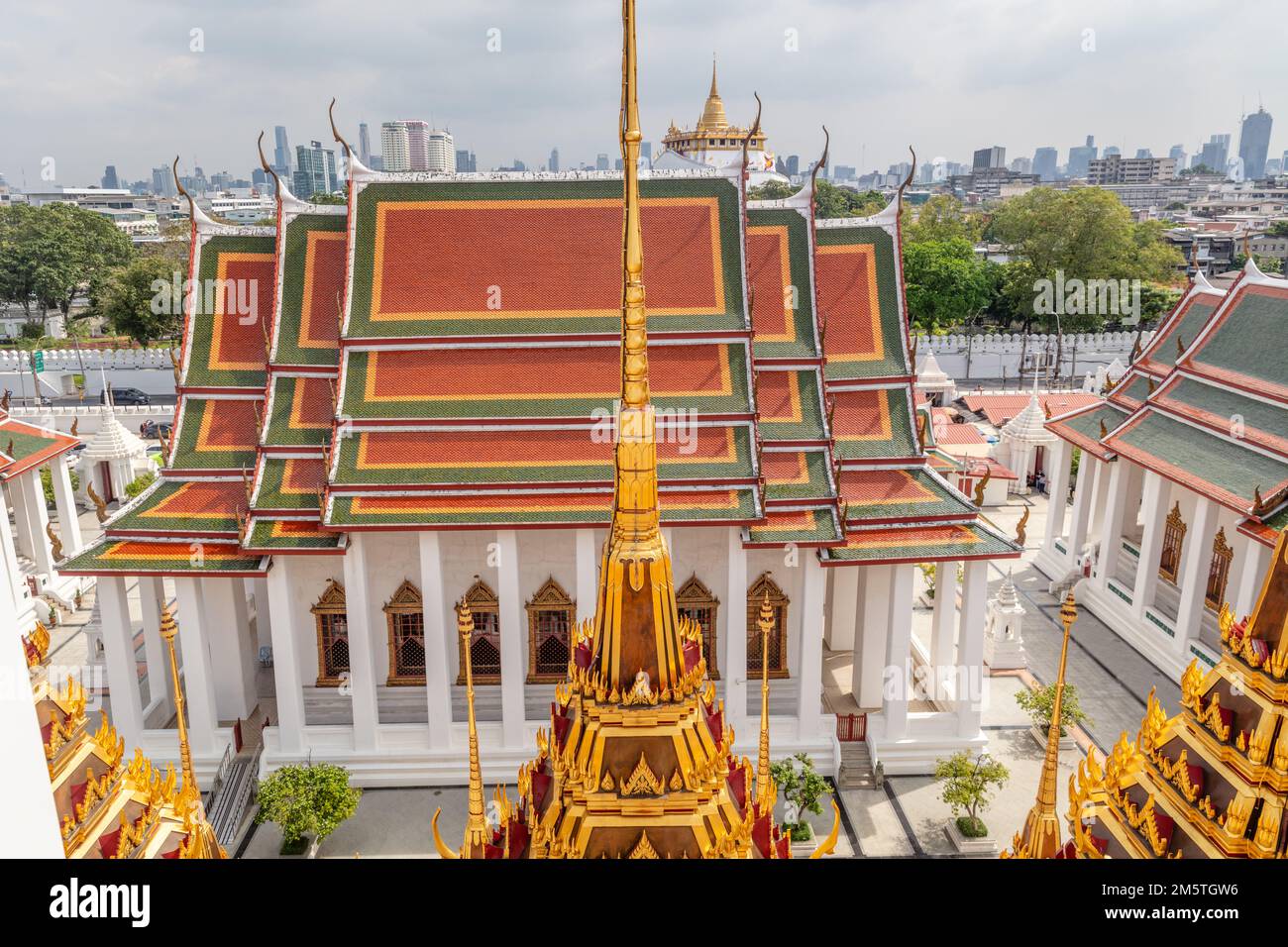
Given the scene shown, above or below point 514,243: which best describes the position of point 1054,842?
below

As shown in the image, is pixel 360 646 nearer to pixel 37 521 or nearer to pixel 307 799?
pixel 307 799

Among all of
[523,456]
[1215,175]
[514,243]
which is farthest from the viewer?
[1215,175]

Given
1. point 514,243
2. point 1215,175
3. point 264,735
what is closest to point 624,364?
point 514,243

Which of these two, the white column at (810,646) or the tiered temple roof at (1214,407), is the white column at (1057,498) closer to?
the tiered temple roof at (1214,407)

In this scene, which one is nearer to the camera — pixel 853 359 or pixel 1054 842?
pixel 1054 842

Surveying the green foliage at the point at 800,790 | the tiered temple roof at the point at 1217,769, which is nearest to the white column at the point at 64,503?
the green foliage at the point at 800,790

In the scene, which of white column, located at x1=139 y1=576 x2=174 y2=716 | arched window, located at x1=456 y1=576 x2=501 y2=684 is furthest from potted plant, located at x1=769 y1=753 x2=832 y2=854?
white column, located at x1=139 y1=576 x2=174 y2=716

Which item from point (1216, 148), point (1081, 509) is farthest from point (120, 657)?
point (1081, 509)
